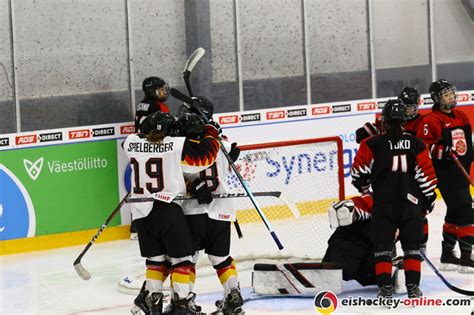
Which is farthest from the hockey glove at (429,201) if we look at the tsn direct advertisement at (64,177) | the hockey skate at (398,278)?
the tsn direct advertisement at (64,177)

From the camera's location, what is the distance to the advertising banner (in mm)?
9352

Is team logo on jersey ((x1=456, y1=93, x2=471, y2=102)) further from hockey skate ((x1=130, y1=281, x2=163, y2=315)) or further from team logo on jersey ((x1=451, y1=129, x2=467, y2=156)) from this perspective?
hockey skate ((x1=130, y1=281, x2=163, y2=315))

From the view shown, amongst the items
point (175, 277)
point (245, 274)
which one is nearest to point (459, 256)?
point (245, 274)

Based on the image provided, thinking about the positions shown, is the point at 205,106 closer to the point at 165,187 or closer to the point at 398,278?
the point at 165,187

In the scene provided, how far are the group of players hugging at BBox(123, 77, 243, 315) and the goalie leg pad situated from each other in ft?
1.66

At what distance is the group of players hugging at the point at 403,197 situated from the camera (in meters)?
6.85

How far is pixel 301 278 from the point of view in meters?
7.11

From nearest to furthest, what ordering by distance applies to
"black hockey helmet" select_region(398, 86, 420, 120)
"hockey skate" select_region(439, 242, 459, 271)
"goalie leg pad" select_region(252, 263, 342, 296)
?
"goalie leg pad" select_region(252, 263, 342, 296)
"black hockey helmet" select_region(398, 86, 420, 120)
"hockey skate" select_region(439, 242, 459, 271)

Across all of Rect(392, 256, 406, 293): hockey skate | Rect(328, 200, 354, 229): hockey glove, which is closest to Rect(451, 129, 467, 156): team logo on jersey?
Rect(328, 200, 354, 229): hockey glove

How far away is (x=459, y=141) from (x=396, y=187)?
123 cm

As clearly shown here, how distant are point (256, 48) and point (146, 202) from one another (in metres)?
4.47

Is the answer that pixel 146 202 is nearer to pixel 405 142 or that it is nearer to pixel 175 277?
pixel 175 277

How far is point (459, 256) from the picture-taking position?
841 cm

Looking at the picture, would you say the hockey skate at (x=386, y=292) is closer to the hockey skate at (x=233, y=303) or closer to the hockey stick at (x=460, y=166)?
the hockey skate at (x=233, y=303)
